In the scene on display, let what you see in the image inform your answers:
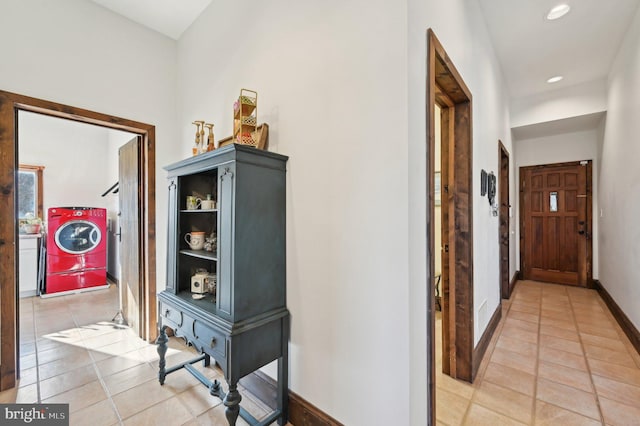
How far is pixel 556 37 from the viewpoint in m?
2.84

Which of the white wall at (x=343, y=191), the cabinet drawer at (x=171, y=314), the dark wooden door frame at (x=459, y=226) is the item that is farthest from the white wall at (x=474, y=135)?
the cabinet drawer at (x=171, y=314)

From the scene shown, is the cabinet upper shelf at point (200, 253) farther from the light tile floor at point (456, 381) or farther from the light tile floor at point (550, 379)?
the light tile floor at point (550, 379)

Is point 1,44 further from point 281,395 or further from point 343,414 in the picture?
point 343,414

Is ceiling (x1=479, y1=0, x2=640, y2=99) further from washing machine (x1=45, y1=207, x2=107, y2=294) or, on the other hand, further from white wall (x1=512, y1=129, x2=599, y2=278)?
washing machine (x1=45, y1=207, x2=107, y2=294)

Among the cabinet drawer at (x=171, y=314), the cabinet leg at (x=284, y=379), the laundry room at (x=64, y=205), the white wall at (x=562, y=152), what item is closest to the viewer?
the cabinet leg at (x=284, y=379)

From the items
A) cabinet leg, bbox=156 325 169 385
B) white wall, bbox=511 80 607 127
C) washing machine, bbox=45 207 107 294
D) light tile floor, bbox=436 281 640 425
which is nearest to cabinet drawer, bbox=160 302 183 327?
cabinet leg, bbox=156 325 169 385

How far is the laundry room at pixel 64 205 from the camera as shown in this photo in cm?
418

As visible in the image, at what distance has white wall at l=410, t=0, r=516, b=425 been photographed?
1190mm

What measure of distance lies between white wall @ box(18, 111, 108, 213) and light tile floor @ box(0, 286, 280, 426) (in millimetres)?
2597

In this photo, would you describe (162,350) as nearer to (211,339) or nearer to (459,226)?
(211,339)

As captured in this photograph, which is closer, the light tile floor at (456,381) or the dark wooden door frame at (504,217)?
the light tile floor at (456,381)

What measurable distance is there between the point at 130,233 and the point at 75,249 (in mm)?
2502

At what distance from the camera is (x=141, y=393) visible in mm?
1884

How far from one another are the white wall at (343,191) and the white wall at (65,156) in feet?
15.6
